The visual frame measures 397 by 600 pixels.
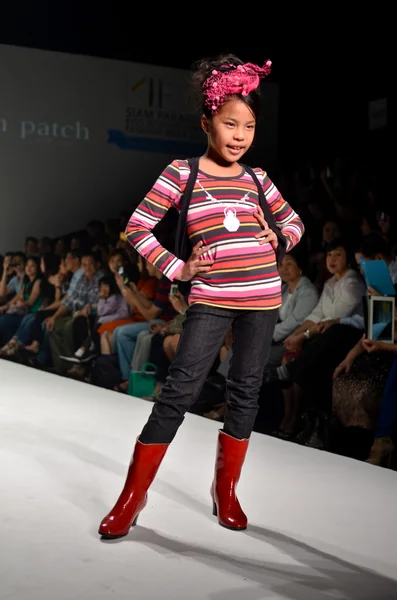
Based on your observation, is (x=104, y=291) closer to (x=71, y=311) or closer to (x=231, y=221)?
(x=71, y=311)

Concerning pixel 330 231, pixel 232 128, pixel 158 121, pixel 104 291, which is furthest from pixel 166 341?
pixel 158 121

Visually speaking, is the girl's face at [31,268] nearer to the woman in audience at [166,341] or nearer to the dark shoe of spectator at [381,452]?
the woman in audience at [166,341]

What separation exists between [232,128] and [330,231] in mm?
1727

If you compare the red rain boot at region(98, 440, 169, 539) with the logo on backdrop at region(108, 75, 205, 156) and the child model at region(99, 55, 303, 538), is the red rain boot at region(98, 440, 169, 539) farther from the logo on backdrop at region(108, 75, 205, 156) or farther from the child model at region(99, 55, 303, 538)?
the logo on backdrop at region(108, 75, 205, 156)

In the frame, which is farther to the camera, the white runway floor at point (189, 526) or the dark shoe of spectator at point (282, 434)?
the dark shoe of spectator at point (282, 434)

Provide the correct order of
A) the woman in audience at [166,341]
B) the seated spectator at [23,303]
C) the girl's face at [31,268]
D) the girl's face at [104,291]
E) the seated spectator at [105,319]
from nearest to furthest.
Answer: the woman in audience at [166,341]
the seated spectator at [105,319]
the girl's face at [104,291]
the seated spectator at [23,303]
the girl's face at [31,268]

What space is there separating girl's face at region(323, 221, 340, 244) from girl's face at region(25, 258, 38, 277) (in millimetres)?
2775

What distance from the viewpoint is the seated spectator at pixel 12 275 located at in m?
5.89

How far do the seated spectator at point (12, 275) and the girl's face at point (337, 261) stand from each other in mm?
3211

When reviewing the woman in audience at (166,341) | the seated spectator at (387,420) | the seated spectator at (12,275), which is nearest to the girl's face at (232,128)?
the seated spectator at (387,420)

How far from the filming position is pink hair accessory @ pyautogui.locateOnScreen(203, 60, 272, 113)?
177cm

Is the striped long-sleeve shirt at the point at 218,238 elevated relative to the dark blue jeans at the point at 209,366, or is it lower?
elevated

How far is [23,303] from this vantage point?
5707 mm

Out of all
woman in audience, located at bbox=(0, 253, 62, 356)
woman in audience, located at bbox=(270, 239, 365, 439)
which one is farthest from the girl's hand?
woman in audience, located at bbox=(0, 253, 62, 356)
